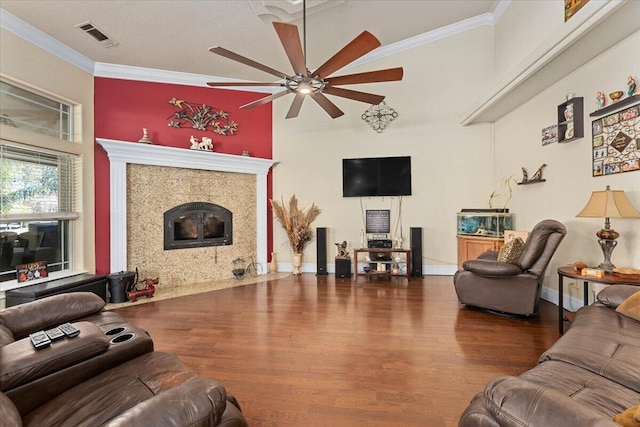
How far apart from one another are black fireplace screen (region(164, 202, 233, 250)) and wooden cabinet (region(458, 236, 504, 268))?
4.14m

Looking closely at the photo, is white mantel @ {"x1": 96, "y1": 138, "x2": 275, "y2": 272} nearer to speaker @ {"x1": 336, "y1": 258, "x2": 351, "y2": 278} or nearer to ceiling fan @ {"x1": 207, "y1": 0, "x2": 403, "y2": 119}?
ceiling fan @ {"x1": 207, "y1": 0, "x2": 403, "y2": 119}

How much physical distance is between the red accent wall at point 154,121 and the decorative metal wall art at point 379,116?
1976mm

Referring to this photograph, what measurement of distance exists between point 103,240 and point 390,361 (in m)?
4.40

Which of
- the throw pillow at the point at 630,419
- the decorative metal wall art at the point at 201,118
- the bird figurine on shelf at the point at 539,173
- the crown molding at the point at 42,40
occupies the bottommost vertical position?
the throw pillow at the point at 630,419

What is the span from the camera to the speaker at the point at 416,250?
5129 mm

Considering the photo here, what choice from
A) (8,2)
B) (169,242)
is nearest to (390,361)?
(169,242)

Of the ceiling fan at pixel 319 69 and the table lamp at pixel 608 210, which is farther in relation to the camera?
the table lamp at pixel 608 210

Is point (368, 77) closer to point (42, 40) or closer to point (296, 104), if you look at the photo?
point (296, 104)

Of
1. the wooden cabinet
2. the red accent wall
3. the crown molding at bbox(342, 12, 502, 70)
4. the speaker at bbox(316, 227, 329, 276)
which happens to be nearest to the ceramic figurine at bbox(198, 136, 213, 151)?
the red accent wall

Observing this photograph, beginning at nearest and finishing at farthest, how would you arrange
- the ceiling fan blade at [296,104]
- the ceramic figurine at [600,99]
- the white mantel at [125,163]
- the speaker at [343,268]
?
the ceramic figurine at [600,99] → the ceiling fan blade at [296,104] → the white mantel at [125,163] → the speaker at [343,268]

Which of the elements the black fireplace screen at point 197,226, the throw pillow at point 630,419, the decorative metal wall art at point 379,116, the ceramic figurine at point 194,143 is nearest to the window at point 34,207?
the black fireplace screen at point 197,226

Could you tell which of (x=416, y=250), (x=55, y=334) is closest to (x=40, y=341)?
(x=55, y=334)

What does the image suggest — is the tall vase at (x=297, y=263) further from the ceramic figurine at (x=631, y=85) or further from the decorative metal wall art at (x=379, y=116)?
the ceramic figurine at (x=631, y=85)

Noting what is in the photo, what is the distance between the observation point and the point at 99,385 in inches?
51.3
